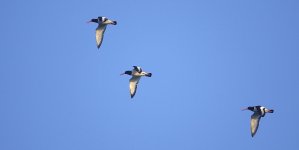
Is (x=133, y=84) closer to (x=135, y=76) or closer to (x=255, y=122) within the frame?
(x=135, y=76)

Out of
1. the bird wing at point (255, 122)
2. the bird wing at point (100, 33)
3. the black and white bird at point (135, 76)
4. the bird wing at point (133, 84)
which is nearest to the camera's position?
the bird wing at point (255, 122)

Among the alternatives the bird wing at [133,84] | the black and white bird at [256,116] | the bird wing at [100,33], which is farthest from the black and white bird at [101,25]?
the black and white bird at [256,116]

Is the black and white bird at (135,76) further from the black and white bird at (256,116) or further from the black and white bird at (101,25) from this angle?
the black and white bird at (256,116)

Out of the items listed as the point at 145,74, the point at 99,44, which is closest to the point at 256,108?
the point at 145,74

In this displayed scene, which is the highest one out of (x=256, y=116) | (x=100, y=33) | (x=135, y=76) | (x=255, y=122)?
(x=100, y=33)

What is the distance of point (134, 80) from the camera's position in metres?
69.2

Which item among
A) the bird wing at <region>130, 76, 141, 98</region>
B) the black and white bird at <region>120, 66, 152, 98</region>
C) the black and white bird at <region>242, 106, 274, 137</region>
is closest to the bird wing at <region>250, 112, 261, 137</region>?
the black and white bird at <region>242, 106, 274, 137</region>

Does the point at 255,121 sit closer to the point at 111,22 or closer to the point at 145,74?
the point at 145,74

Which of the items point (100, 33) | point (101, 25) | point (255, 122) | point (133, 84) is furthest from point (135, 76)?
point (255, 122)

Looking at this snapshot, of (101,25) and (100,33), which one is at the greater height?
(101,25)

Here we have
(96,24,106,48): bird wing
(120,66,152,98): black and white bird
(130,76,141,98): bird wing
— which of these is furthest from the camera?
(120,66,152,98): black and white bird

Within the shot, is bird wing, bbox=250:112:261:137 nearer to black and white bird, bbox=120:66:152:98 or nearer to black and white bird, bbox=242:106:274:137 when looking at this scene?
black and white bird, bbox=242:106:274:137

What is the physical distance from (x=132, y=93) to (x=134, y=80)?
133cm

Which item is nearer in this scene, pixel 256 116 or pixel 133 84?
pixel 256 116
